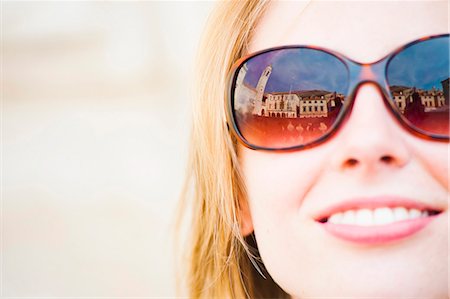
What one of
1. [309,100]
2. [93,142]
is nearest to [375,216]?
[309,100]

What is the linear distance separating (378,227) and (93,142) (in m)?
1.89

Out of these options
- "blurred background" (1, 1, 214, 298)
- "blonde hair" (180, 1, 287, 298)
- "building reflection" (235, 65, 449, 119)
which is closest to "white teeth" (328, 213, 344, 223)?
"building reflection" (235, 65, 449, 119)

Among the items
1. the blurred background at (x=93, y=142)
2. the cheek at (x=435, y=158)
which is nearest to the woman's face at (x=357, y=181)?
the cheek at (x=435, y=158)

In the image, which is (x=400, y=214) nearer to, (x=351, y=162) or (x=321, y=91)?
(x=351, y=162)

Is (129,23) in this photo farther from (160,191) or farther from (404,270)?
(404,270)

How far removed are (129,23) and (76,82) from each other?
1.34ft

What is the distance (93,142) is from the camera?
2.76 meters

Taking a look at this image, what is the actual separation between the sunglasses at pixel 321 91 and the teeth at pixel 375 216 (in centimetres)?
16

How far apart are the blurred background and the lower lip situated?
53.1 inches

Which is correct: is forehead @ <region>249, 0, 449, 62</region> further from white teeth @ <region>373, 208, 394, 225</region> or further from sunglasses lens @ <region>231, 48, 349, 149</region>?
white teeth @ <region>373, 208, 394, 225</region>

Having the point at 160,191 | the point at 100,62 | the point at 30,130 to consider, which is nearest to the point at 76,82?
the point at 100,62

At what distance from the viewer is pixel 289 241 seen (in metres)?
1.26

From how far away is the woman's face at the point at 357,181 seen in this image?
1.12 meters

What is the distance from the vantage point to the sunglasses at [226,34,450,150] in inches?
45.3
